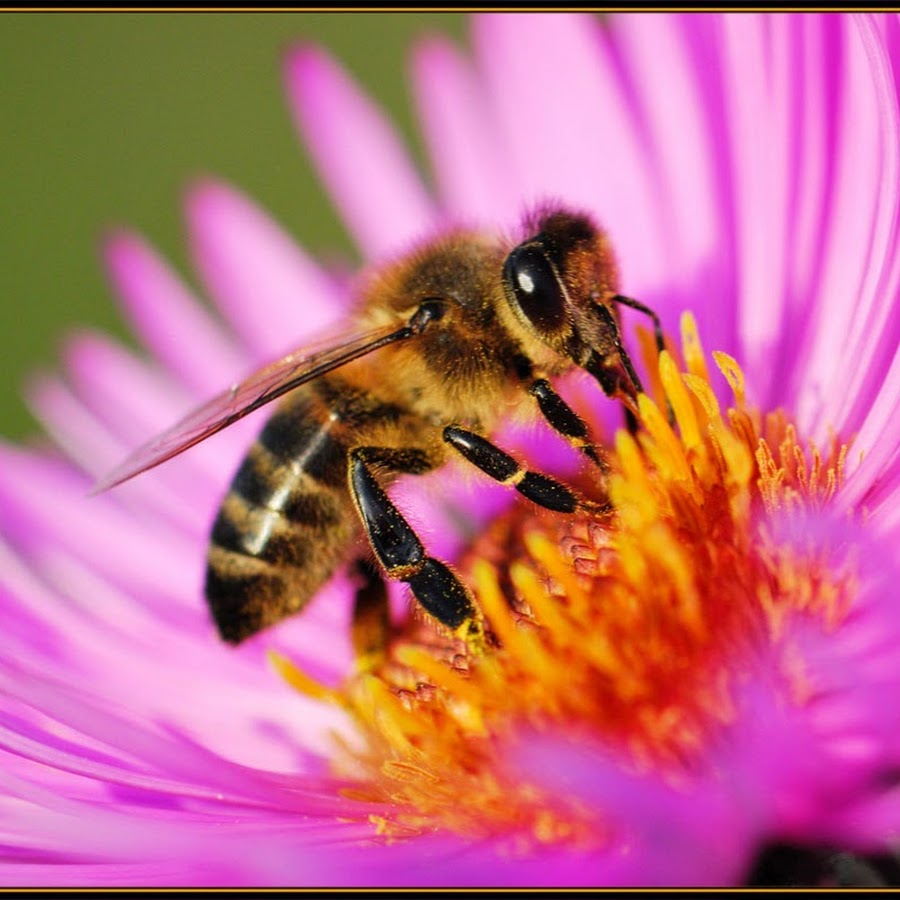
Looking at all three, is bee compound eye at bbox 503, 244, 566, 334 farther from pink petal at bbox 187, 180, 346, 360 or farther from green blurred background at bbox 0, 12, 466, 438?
green blurred background at bbox 0, 12, 466, 438

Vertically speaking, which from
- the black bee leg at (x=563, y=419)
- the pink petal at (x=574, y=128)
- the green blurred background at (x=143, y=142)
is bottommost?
the black bee leg at (x=563, y=419)

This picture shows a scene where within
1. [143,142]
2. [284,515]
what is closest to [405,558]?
[284,515]

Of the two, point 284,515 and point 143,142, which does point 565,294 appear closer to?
point 284,515

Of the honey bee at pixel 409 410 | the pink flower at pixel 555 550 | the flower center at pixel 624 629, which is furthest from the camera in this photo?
the honey bee at pixel 409 410

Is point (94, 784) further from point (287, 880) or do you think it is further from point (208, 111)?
point (208, 111)

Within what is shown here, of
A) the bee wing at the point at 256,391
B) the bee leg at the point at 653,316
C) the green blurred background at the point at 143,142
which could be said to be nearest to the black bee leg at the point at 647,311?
the bee leg at the point at 653,316

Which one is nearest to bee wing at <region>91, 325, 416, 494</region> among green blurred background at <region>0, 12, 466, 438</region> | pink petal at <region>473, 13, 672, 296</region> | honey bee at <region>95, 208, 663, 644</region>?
honey bee at <region>95, 208, 663, 644</region>

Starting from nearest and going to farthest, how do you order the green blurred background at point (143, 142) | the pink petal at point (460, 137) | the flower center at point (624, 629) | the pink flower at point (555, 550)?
the pink flower at point (555, 550) < the flower center at point (624, 629) < the pink petal at point (460, 137) < the green blurred background at point (143, 142)

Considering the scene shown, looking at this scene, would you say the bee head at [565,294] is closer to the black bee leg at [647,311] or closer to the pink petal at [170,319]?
the black bee leg at [647,311]
